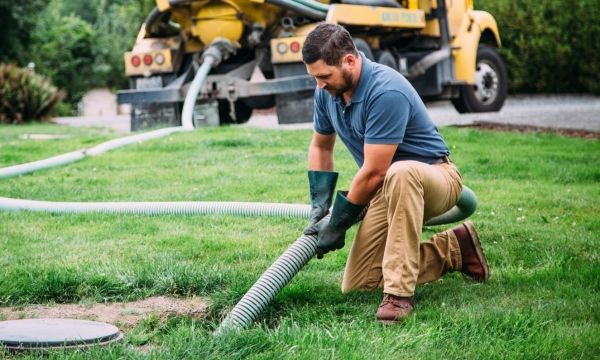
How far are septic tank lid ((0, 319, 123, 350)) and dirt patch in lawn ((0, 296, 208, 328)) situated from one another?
30 cm

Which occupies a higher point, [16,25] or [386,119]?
[16,25]

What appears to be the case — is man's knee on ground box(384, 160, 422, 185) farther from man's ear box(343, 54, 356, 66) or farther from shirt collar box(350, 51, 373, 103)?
man's ear box(343, 54, 356, 66)

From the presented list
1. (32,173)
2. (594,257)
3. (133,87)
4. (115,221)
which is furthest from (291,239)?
(133,87)

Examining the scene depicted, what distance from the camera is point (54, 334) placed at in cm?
389

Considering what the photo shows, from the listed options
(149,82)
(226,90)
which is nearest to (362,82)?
(226,90)

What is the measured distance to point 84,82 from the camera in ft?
106

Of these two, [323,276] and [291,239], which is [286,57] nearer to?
[291,239]

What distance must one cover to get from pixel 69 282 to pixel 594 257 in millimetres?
2823

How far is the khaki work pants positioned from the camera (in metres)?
4.41

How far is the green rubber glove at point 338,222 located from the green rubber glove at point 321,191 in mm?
222

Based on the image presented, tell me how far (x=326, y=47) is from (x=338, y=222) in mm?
814

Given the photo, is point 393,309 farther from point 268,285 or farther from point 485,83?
point 485,83

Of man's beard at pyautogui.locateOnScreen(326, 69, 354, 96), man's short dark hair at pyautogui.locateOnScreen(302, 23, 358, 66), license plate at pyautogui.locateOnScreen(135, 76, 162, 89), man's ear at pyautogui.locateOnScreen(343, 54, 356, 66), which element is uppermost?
man's short dark hair at pyautogui.locateOnScreen(302, 23, 358, 66)

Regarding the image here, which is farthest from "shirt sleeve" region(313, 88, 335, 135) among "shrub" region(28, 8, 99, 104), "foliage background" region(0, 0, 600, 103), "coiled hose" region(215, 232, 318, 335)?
"shrub" region(28, 8, 99, 104)
